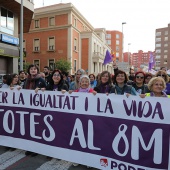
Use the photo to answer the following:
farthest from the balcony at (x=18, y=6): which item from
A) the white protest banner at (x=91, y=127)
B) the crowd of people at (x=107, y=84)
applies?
the white protest banner at (x=91, y=127)

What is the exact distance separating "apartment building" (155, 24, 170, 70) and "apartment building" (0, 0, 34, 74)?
86.5 metres

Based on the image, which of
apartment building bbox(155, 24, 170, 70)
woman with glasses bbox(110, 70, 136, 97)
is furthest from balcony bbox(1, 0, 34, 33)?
apartment building bbox(155, 24, 170, 70)

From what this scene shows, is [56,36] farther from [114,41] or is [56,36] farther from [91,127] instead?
[114,41]

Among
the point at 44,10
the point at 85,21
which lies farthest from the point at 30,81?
the point at 85,21

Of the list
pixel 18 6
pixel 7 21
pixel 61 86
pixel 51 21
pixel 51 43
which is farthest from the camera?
pixel 51 43

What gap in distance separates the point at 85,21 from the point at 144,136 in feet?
115

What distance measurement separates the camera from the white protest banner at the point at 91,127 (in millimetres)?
2608

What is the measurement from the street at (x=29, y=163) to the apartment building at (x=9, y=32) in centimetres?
1135

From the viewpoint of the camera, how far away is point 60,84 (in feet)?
13.0

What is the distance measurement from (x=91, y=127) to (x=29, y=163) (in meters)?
1.32

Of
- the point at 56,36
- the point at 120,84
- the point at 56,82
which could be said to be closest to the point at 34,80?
the point at 56,82

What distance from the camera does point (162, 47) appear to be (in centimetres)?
9550

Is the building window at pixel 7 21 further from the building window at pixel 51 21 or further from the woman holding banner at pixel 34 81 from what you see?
the building window at pixel 51 21

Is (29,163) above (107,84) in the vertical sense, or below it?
below
